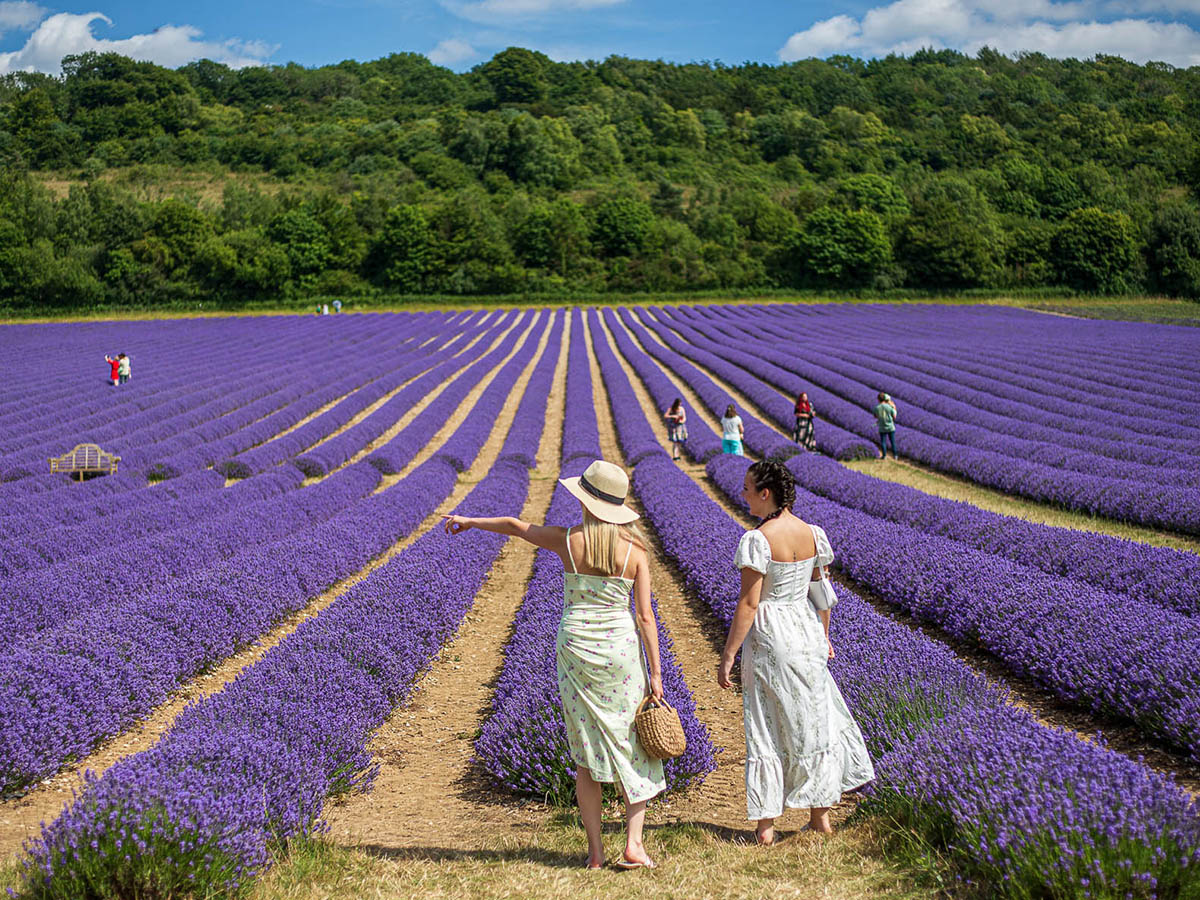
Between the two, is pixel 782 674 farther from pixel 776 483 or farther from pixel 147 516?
pixel 147 516

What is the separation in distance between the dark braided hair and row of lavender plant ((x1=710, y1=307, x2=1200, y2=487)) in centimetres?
999

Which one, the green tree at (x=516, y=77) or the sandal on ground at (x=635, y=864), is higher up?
the green tree at (x=516, y=77)

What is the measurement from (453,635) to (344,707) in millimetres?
2549

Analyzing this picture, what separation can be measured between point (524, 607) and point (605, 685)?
145 inches

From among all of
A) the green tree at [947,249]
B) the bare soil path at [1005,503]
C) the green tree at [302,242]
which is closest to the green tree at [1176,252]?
the green tree at [947,249]

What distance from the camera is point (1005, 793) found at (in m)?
3.04

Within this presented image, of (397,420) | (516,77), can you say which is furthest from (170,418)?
(516,77)

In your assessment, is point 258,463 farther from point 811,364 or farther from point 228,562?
point 811,364

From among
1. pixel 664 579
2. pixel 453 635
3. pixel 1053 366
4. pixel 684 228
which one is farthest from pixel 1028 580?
pixel 684 228

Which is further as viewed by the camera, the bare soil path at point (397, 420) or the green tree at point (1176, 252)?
the green tree at point (1176, 252)

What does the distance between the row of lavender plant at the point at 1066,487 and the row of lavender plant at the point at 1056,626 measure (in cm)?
376

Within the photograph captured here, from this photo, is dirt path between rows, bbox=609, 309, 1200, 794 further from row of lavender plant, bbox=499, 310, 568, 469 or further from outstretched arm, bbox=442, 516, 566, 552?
row of lavender plant, bbox=499, 310, 568, 469

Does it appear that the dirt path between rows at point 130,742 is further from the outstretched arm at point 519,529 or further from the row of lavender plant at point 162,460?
the row of lavender plant at point 162,460

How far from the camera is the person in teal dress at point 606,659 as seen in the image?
355cm
